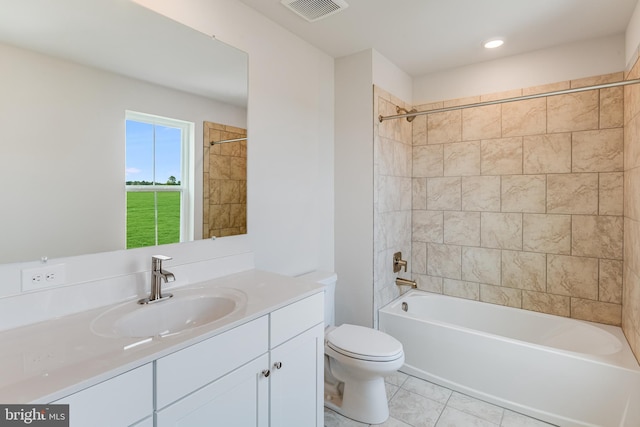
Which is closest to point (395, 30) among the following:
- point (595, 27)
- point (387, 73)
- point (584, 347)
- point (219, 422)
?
point (387, 73)

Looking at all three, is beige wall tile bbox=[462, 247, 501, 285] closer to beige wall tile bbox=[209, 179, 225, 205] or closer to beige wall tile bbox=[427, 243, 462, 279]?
beige wall tile bbox=[427, 243, 462, 279]

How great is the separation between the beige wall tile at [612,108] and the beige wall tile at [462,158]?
828 mm

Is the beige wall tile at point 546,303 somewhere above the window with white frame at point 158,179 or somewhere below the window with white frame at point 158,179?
below

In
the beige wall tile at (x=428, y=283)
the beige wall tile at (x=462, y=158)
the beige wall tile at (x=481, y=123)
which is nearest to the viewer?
the beige wall tile at (x=481, y=123)

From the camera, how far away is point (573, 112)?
2418 mm

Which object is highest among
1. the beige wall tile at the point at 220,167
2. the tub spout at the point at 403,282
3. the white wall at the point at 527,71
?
the white wall at the point at 527,71

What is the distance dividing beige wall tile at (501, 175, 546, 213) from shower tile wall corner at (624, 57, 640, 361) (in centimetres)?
49

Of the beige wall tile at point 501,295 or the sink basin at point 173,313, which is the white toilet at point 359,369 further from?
the beige wall tile at point 501,295

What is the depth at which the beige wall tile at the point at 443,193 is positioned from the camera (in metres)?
2.93

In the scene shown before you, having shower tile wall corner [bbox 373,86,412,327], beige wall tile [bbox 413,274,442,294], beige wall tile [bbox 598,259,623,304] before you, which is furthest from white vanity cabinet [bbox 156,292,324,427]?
beige wall tile [bbox 598,259,623,304]

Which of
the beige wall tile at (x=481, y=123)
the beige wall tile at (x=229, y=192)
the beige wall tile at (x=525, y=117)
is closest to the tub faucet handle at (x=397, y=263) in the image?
the beige wall tile at (x=481, y=123)

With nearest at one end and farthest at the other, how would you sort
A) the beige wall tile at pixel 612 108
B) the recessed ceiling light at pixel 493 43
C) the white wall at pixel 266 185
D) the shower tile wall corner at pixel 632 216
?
1. the white wall at pixel 266 185
2. the shower tile wall corner at pixel 632 216
3. the beige wall tile at pixel 612 108
4. the recessed ceiling light at pixel 493 43

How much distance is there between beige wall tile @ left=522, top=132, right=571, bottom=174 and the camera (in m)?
2.46

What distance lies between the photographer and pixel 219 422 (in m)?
1.11
